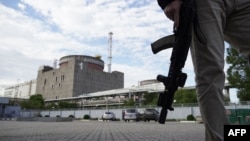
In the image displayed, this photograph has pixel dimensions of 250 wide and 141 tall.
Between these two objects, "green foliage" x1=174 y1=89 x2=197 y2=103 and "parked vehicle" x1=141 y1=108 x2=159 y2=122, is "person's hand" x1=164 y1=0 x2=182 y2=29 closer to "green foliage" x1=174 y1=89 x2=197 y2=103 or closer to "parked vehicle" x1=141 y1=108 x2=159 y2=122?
"parked vehicle" x1=141 y1=108 x2=159 y2=122

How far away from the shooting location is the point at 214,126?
1957 mm

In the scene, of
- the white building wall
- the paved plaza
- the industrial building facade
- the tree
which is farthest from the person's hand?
the white building wall

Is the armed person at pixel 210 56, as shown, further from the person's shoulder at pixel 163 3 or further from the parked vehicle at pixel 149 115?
the parked vehicle at pixel 149 115

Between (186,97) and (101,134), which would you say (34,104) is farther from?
(101,134)

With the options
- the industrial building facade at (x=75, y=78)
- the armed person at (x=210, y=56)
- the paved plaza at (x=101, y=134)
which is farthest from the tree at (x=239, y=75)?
the industrial building facade at (x=75, y=78)

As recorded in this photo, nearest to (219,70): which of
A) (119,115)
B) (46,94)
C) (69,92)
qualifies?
(119,115)

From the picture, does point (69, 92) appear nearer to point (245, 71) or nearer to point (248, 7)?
point (245, 71)

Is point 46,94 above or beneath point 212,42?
above

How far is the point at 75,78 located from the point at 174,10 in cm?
11069

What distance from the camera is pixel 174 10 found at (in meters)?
2.01

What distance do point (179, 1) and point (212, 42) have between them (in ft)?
1.24

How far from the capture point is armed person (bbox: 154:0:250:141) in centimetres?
198

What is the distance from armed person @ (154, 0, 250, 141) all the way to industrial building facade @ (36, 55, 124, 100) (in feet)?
358

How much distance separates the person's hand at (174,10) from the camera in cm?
200
